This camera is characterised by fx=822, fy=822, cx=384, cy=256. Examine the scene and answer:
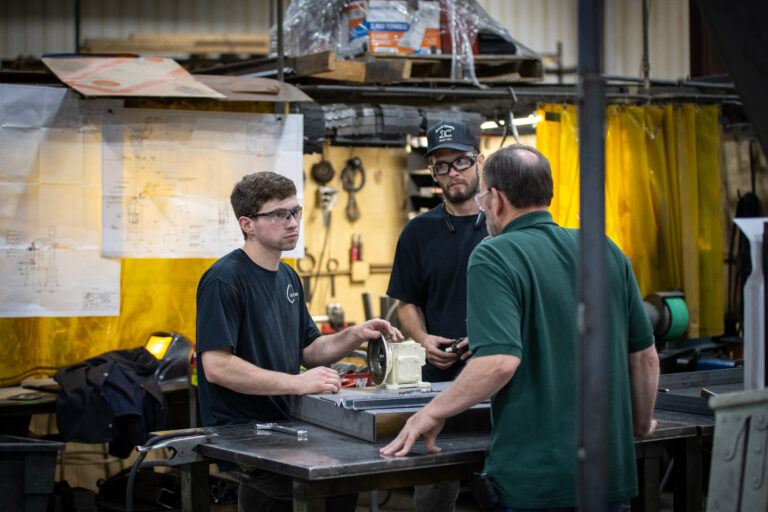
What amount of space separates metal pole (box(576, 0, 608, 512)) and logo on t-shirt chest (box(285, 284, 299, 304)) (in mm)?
1447

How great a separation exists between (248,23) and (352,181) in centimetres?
209

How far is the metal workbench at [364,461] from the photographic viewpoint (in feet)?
6.54

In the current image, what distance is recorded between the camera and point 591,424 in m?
1.37

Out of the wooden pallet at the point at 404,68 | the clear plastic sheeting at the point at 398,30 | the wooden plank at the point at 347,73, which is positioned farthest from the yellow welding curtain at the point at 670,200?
the wooden plank at the point at 347,73

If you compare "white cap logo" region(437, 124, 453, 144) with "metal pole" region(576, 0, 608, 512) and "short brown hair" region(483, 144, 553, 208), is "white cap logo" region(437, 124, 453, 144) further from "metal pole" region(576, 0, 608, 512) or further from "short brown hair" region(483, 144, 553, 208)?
"metal pole" region(576, 0, 608, 512)

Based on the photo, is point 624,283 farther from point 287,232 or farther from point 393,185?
point 393,185

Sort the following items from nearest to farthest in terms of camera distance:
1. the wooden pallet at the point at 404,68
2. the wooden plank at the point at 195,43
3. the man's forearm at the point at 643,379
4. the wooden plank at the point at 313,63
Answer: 1. the man's forearm at the point at 643,379
2. the wooden plank at the point at 313,63
3. the wooden pallet at the point at 404,68
4. the wooden plank at the point at 195,43

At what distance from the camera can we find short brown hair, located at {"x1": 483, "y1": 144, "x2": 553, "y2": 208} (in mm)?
2062

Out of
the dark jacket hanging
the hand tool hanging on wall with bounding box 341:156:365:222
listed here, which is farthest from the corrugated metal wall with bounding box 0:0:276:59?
the dark jacket hanging

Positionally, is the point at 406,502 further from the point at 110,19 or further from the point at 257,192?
the point at 110,19

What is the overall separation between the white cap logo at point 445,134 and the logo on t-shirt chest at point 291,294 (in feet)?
2.92

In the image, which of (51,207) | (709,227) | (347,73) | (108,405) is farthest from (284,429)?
(709,227)

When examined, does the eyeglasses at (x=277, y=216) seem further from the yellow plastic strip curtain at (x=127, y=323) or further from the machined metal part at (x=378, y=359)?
the yellow plastic strip curtain at (x=127, y=323)

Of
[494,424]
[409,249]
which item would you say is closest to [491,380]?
[494,424]
